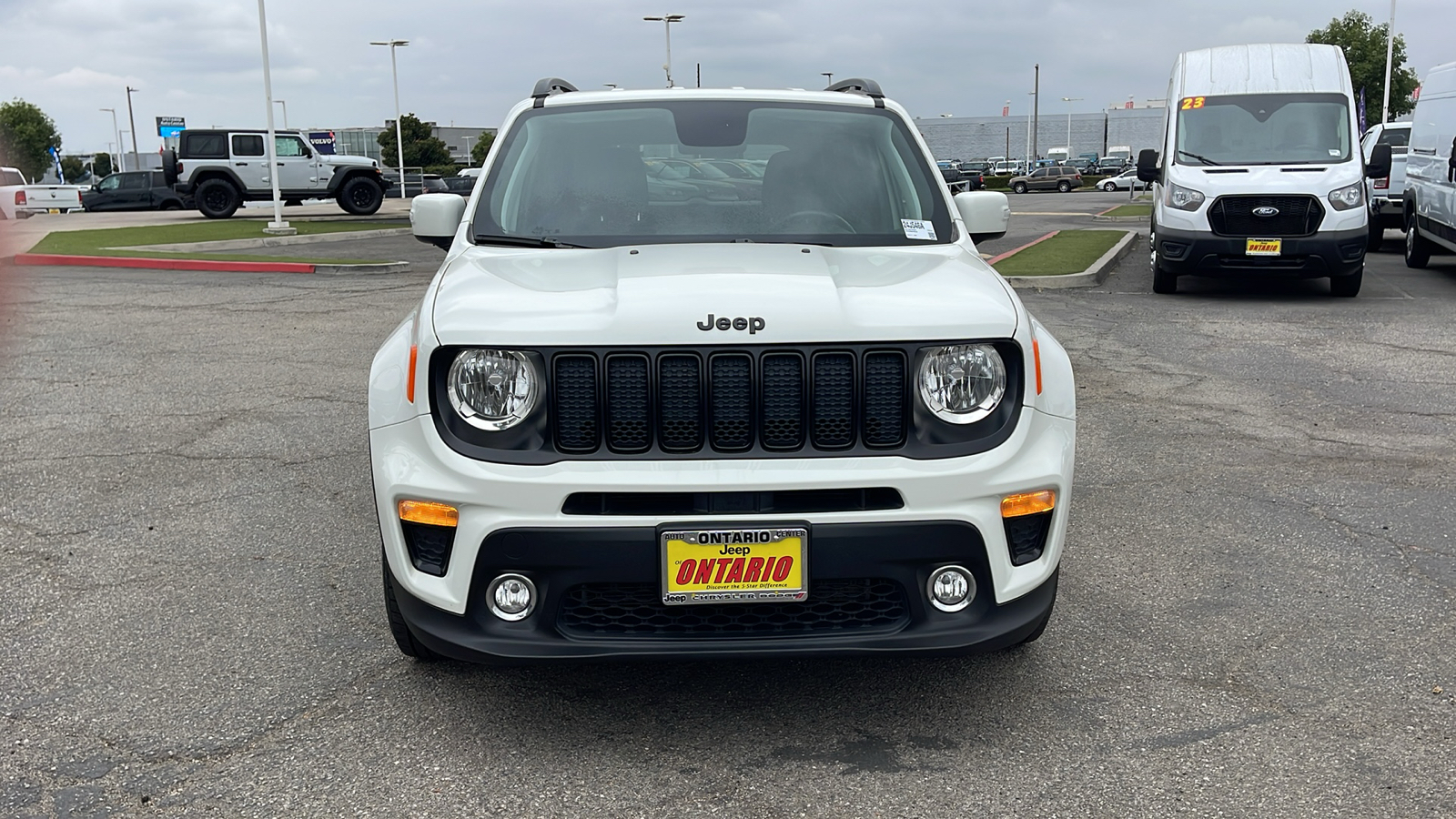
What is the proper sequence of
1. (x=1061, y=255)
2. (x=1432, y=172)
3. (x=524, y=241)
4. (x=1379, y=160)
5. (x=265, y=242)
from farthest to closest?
(x=265, y=242) → (x=1061, y=255) → (x=1432, y=172) → (x=1379, y=160) → (x=524, y=241)

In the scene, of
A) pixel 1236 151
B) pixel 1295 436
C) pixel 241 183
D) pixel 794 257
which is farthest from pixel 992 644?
pixel 241 183

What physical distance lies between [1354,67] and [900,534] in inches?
2754

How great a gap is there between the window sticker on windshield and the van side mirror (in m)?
0.26

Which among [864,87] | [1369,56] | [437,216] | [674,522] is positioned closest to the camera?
[674,522]

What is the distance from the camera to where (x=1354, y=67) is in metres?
63.2

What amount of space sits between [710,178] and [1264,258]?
9871 mm

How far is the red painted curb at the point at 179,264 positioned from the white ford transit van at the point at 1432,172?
43.4 feet

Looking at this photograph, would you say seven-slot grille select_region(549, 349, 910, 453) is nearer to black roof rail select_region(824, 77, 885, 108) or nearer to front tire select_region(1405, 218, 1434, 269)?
black roof rail select_region(824, 77, 885, 108)

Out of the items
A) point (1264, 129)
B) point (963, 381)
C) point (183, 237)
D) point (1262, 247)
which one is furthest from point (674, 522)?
point (183, 237)

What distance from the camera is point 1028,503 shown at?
10.5 ft

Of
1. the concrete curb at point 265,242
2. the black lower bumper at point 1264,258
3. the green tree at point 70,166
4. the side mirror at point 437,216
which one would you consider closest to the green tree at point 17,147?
the side mirror at point 437,216

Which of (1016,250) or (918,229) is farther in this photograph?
(1016,250)

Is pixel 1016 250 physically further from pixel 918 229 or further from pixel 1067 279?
pixel 918 229

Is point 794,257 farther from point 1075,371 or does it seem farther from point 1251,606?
point 1075,371
